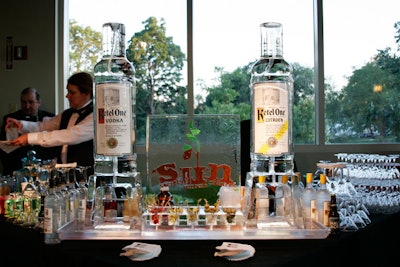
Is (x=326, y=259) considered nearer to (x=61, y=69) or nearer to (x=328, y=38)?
(x=328, y=38)

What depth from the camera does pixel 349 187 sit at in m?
1.70

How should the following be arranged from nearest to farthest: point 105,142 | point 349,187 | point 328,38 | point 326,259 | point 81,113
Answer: point 326,259 < point 105,142 < point 349,187 < point 81,113 < point 328,38

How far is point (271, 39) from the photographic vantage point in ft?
4.41

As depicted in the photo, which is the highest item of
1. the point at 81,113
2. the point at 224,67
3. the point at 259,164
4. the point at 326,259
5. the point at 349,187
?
the point at 224,67

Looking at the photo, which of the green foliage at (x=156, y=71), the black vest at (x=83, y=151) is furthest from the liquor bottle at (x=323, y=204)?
the green foliage at (x=156, y=71)

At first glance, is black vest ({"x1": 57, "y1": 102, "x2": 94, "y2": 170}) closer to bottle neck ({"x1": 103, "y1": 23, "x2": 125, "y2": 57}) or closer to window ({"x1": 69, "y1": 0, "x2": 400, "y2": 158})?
bottle neck ({"x1": 103, "y1": 23, "x2": 125, "y2": 57})

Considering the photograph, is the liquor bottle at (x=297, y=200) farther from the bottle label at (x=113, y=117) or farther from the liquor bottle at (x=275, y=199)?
the bottle label at (x=113, y=117)

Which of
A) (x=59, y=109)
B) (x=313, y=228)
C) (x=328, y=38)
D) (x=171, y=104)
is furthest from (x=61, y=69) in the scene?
(x=313, y=228)

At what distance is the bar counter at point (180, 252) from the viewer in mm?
1020

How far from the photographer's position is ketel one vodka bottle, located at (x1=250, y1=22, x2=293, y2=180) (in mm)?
1260

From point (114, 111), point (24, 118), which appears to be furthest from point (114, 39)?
point (24, 118)

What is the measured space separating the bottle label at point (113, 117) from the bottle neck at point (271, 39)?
1.42ft

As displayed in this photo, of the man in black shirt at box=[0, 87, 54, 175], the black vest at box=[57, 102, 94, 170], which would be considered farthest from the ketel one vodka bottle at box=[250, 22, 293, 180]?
the man in black shirt at box=[0, 87, 54, 175]

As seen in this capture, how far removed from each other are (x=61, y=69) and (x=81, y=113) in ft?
6.08
